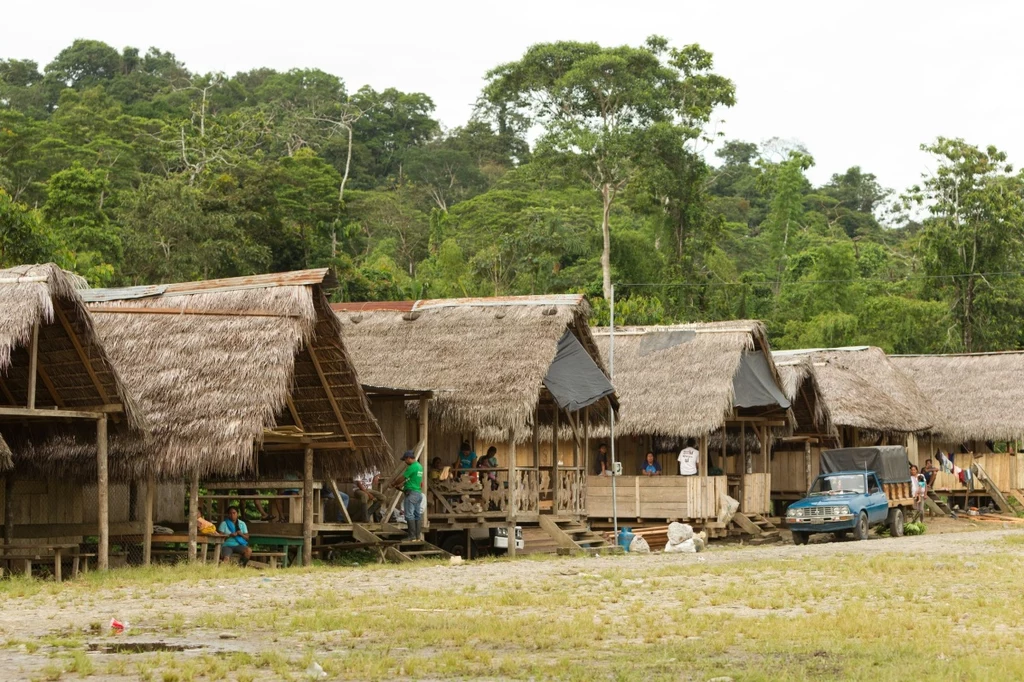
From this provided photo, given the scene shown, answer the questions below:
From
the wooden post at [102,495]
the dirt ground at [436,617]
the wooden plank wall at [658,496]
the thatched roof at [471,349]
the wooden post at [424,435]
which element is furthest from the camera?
the wooden plank wall at [658,496]

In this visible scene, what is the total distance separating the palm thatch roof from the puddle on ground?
547cm

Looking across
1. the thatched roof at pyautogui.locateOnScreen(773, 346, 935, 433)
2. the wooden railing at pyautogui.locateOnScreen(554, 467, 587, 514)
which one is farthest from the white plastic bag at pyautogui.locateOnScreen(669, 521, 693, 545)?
the thatched roof at pyautogui.locateOnScreen(773, 346, 935, 433)

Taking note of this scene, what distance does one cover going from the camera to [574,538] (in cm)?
2353

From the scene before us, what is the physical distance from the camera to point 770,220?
59.6 meters

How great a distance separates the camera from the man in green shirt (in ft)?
67.2

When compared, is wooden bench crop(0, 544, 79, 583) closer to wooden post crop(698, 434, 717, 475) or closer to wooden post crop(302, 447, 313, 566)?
wooden post crop(302, 447, 313, 566)

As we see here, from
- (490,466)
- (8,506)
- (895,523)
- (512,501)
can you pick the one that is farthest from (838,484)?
(8,506)

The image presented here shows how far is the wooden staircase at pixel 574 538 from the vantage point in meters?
22.6

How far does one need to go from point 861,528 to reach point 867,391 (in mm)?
9002

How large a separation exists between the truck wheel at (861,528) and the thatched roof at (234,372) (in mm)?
10076

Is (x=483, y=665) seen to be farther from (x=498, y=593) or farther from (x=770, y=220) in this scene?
(x=770, y=220)

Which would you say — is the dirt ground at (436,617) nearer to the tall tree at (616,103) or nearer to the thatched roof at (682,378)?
the thatched roof at (682,378)

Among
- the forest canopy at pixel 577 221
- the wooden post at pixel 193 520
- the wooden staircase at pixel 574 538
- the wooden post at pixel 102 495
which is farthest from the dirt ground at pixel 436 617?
the forest canopy at pixel 577 221

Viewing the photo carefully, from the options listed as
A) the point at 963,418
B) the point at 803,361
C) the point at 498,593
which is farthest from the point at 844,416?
the point at 498,593
